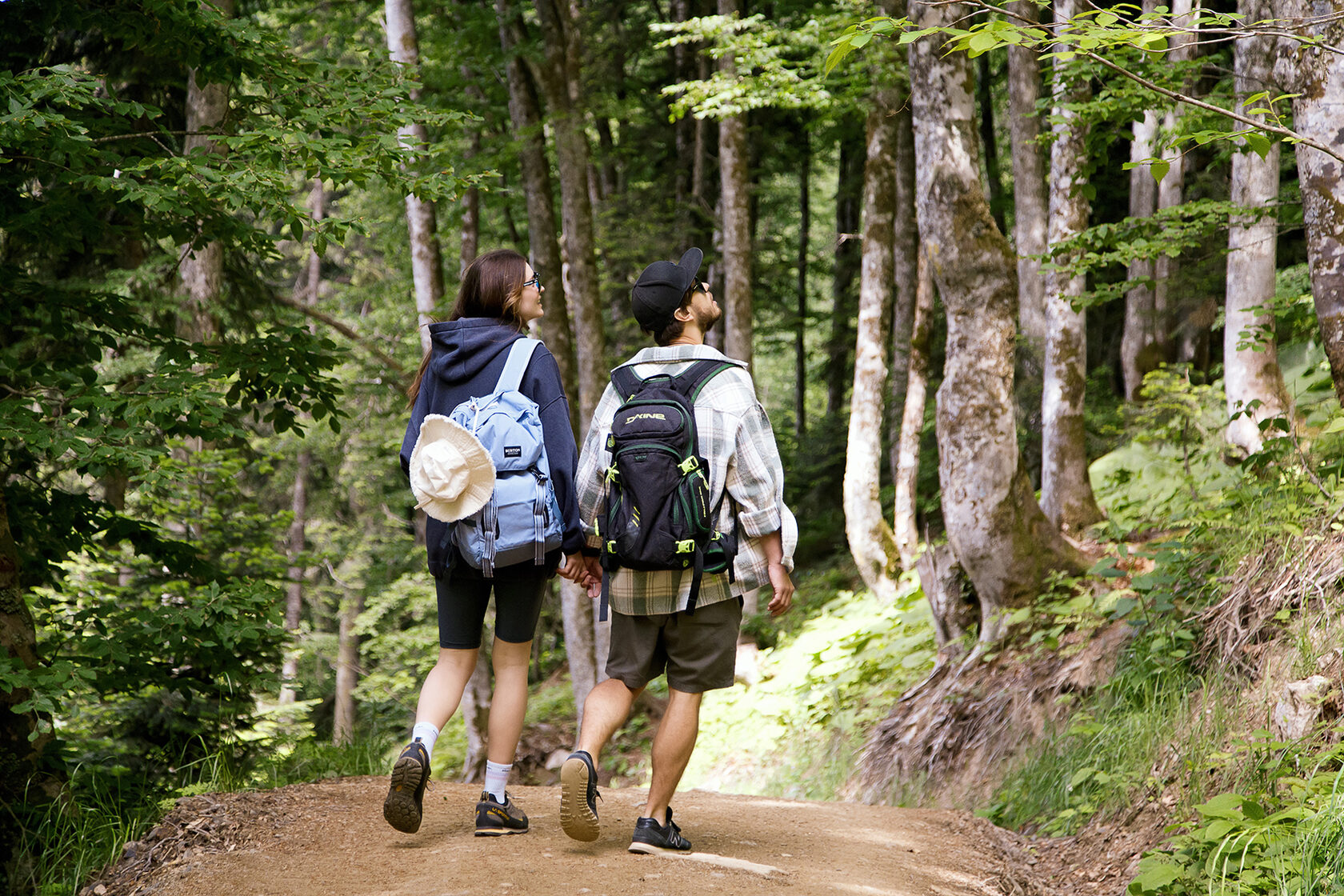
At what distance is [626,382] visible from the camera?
3.93 m

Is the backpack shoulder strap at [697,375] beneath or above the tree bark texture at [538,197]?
beneath

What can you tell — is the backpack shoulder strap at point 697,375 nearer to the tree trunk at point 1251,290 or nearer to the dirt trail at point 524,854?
the dirt trail at point 524,854

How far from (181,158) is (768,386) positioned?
30.1m

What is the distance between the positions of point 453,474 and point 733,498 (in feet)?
3.46

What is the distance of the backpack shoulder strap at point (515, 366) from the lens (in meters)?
3.85

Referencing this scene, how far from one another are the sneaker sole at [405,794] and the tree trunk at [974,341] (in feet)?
15.5

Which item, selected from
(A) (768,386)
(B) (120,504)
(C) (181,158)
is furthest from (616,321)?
(A) (768,386)

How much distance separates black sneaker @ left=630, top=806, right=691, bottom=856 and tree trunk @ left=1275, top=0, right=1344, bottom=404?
3.55 metres

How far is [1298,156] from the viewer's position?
4637mm

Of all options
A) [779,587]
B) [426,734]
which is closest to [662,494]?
[779,587]

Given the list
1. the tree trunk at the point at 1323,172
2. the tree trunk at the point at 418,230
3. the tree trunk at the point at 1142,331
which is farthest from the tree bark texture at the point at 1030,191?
the tree trunk at the point at 1323,172

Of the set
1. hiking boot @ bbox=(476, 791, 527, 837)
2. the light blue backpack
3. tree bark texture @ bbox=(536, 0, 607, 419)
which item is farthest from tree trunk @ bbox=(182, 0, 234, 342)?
hiking boot @ bbox=(476, 791, 527, 837)

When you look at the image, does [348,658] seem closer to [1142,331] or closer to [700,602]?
[1142,331]

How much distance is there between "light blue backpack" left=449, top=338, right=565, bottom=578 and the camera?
3.66 m
